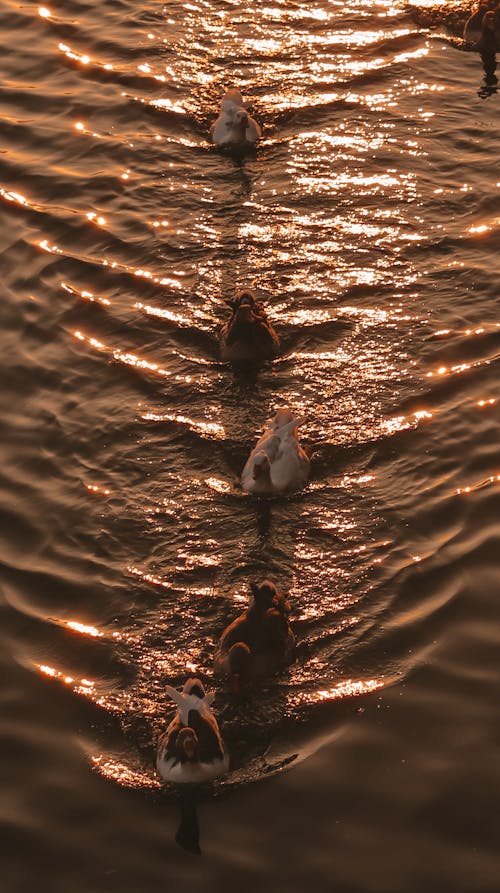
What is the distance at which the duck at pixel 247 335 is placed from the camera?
1627 cm

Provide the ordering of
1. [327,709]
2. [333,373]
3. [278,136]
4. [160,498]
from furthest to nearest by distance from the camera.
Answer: [278,136]
[333,373]
[160,498]
[327,709]

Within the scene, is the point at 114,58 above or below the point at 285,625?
above

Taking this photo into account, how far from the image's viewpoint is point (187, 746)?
11.5 m

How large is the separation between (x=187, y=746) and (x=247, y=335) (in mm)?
5987

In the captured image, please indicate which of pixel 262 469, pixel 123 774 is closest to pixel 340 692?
pixel 123 774

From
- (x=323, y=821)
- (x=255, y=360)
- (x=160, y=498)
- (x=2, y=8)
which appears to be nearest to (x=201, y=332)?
(x=255, y=360)

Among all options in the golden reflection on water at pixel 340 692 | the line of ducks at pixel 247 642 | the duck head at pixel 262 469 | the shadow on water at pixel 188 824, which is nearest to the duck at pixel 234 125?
the line of ducks at pixel 247 642

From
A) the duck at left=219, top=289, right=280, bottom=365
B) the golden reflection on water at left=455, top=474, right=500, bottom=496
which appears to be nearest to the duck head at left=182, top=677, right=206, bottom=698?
the golden reflection on water at left=455, top=474, right=500, bottom=496

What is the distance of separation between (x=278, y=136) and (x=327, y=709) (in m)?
10.6

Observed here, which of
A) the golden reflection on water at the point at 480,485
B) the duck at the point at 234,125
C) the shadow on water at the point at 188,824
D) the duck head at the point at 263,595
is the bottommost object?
the shadow on water at the point at 188,824

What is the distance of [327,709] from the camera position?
12.5m

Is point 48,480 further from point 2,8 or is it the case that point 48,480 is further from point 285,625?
point 2,8

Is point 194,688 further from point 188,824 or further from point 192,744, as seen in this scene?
point 188,824

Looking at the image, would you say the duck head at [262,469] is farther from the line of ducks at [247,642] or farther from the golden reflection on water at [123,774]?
the golden reflection on water at [123,774]
